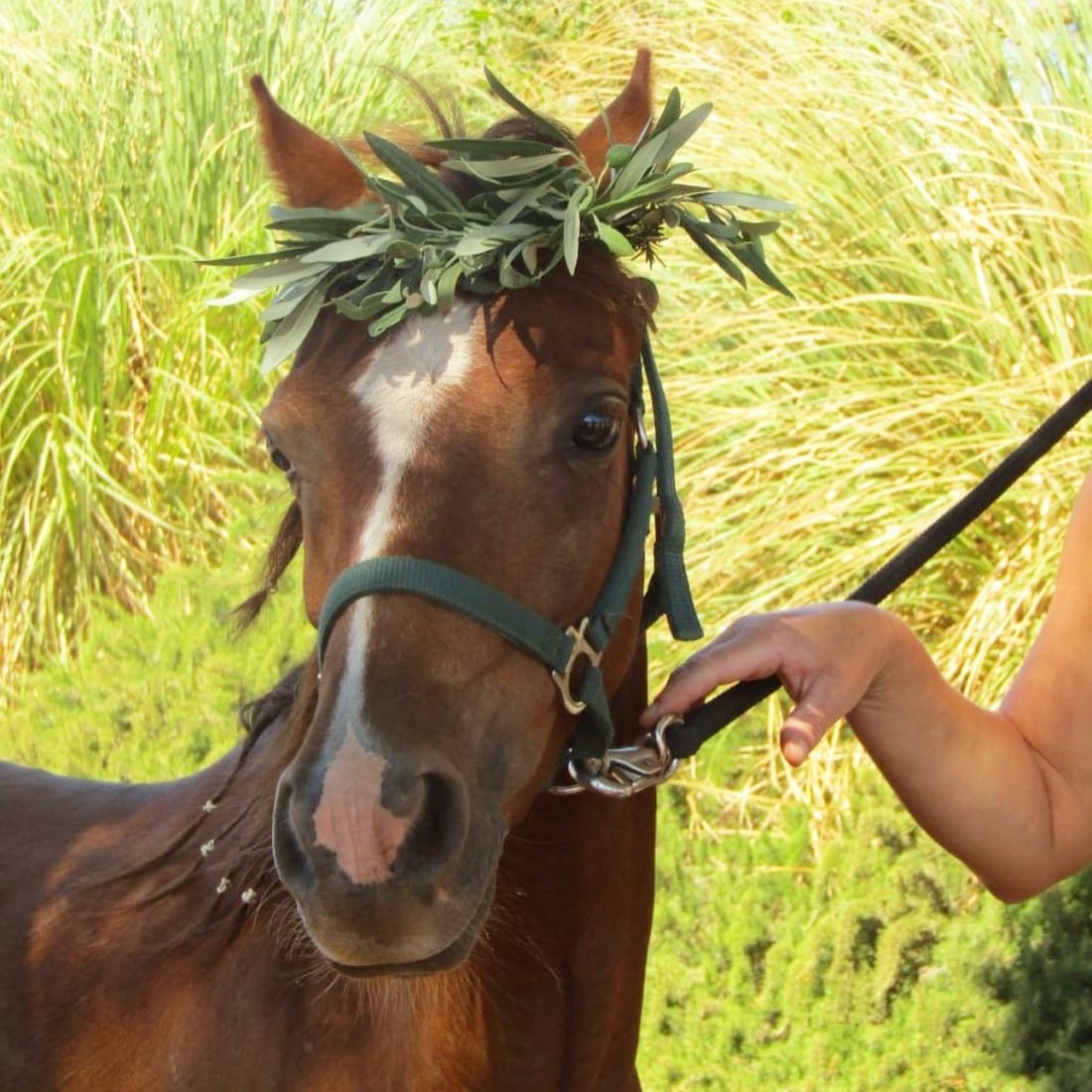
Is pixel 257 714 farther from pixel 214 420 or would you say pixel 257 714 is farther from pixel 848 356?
pixel 214 420

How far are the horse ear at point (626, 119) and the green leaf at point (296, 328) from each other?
1.60ft

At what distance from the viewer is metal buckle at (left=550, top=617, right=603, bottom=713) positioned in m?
Answer: 1.96

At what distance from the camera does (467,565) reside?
6.05 feet

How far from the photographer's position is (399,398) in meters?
1.92

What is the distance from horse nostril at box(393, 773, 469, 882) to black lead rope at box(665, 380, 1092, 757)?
1.62ft

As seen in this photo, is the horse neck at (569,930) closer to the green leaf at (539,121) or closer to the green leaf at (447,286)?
the green leaf at (447,286)

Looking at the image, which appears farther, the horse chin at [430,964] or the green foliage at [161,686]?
the green foliage at [161,686]

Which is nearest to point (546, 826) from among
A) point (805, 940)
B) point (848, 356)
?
point (805, 940)

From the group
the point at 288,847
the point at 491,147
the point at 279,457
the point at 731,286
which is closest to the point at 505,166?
the point at 491,147

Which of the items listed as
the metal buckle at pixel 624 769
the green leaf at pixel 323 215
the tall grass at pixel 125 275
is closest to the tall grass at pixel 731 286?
the tall grass at pixel 125 275

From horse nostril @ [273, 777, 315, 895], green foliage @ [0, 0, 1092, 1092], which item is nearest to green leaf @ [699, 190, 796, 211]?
green foliage @ [0, 0, 1092, 1092]

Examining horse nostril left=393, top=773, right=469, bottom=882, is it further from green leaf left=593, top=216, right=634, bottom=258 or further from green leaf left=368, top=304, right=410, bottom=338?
green leaf left=593, top=216, right=634, bottom=258

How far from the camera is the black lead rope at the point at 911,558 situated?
6.99ft

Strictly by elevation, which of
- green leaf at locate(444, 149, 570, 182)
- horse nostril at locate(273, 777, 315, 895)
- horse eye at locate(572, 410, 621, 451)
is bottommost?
horse nostril at locate(273, 777, 315, 895)
